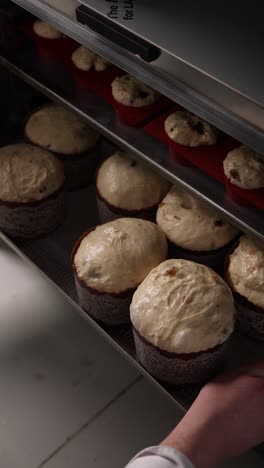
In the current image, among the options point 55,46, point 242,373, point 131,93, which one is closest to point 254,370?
point 242,373

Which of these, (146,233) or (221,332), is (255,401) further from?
(146,233)

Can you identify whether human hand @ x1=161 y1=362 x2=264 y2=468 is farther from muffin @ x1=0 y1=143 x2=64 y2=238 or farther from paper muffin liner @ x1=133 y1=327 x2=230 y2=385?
muffin @ x1=0 y1=143 x2=64 y2=238

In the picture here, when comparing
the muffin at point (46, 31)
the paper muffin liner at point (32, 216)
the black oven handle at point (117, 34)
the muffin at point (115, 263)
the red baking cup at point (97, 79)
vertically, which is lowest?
the paper muffin liner at point (32, 216)

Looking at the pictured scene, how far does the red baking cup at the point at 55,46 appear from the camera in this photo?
1.56 meters

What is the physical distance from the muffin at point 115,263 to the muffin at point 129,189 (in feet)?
0.39

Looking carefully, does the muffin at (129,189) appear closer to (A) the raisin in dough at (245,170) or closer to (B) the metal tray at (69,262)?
(B) the metal tray at (69,262)

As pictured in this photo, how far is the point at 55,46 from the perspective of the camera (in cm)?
156

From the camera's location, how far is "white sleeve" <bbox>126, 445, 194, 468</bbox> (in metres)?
0.98

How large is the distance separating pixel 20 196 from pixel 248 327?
70 cm

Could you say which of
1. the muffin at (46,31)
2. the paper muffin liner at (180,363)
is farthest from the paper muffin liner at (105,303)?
the muffin at (46,31)

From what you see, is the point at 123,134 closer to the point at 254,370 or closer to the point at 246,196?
the point at 246,196

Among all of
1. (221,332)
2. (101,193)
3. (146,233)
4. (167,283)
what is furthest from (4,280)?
(221,332)

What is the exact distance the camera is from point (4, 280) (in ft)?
5.78

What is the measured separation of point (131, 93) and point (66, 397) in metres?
0.80
